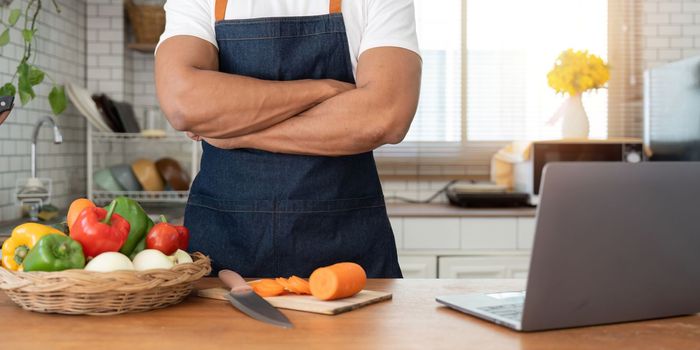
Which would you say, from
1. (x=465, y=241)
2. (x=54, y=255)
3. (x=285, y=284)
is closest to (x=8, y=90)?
(x=54, y=255)

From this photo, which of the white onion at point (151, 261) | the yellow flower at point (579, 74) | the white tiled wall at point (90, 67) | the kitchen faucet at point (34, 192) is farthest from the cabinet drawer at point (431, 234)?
the white onion at point (151, 261)

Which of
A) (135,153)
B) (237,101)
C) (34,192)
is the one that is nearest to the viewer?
(237,101)

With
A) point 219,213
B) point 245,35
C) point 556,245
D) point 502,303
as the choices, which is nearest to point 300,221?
point 219,213

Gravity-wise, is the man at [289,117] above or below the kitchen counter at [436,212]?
above

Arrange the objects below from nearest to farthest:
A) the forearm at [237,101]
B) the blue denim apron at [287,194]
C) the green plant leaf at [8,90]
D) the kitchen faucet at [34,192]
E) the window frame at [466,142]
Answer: the forearm at [237,101] → the blue denim apron at [287,194] → the green plant leaf at [8,90] → the kitchen faucet at [34,192] → the window frame at [466,142]

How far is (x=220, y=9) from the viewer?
1973mm

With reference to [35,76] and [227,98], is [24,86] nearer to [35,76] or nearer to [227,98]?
[35,76]

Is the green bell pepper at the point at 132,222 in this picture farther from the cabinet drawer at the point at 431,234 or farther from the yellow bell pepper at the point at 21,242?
the cabinet drawer at the point at 431,234

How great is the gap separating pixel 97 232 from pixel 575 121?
3174mm

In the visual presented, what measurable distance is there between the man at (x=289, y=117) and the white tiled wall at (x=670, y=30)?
2.85m

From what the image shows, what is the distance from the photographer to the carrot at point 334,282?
129cm

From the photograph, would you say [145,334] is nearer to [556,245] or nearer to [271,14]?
[556,245]

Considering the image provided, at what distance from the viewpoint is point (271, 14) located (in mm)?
1994

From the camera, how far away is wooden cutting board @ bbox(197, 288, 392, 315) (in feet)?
4.13
